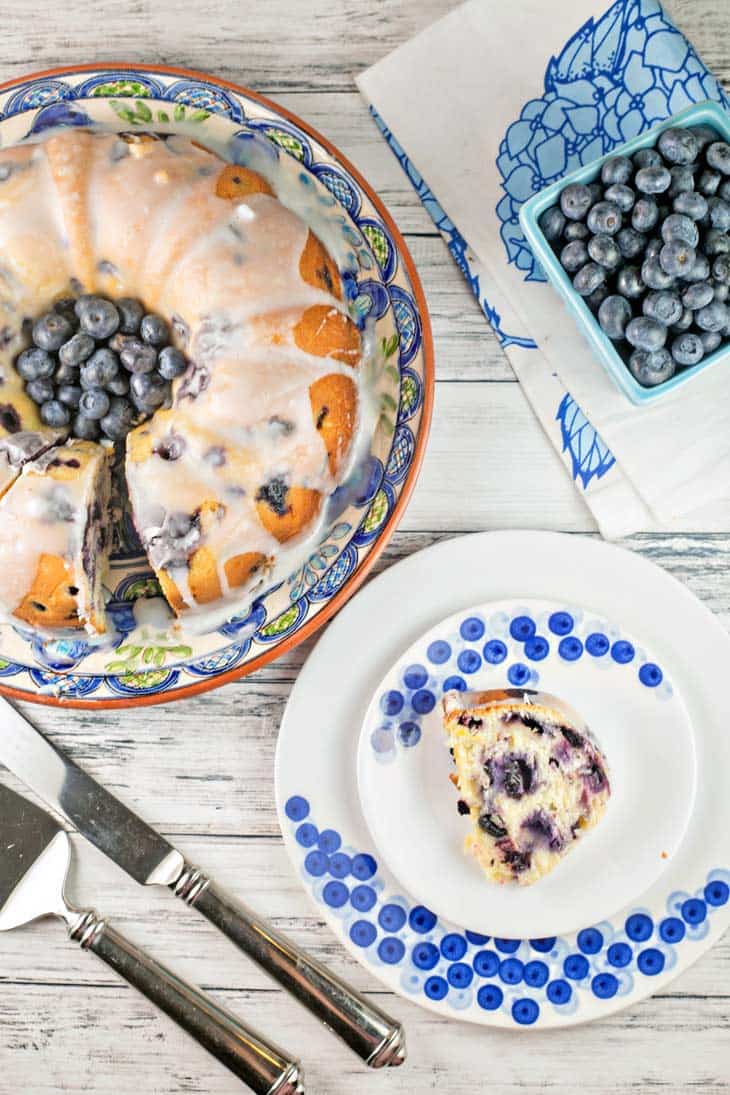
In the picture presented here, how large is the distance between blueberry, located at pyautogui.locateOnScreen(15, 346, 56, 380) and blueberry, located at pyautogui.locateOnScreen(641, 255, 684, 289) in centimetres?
70

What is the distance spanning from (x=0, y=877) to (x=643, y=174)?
46.4 inches

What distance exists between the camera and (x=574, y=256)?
1.14 m

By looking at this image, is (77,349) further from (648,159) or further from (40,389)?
(648,159)

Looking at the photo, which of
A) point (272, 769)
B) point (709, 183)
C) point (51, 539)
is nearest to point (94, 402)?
point (51, 539)

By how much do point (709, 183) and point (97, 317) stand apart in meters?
0.72

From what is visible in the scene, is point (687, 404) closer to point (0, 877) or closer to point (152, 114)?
point (152, 114)

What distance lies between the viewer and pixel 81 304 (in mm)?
1174

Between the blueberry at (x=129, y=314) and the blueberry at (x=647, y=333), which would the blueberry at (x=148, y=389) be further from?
the blueberry at (x=647, y=333)

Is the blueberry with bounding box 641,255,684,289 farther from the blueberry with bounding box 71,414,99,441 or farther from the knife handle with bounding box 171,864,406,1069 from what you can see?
the knife handle with bounding box 171,864,406,1069

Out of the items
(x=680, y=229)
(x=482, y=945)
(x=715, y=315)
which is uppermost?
(x=680, y=229)

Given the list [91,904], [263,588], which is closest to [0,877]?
[91,904]

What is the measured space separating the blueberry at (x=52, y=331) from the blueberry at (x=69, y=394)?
0.16 ft

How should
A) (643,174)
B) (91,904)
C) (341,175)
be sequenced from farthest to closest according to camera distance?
1. (91,904)
2. (341,175)
3. (643,174)

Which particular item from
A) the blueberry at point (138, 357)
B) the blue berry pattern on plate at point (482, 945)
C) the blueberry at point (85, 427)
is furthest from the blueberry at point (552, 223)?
the blue berry pattern on plate at point (482, 945)
